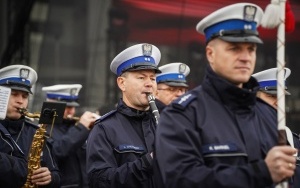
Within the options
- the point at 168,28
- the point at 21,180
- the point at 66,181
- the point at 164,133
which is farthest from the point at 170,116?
the point at 168,28

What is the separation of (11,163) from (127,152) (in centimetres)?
117

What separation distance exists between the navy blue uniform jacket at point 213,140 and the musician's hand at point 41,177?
254 cm

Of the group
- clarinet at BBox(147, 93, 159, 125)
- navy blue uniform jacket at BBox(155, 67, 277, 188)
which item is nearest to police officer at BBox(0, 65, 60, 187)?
clarinet at BBox(147, 93, 159, 125)

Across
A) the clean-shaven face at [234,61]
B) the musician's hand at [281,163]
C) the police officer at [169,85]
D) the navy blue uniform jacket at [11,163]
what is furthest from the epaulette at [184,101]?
the police officer at [169,85]

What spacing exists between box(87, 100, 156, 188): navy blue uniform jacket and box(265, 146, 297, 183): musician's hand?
4.17 ft

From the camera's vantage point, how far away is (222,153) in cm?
310

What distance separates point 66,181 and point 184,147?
162 inches

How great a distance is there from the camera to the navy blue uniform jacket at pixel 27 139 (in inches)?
220

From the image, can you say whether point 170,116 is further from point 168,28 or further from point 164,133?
point 168,28

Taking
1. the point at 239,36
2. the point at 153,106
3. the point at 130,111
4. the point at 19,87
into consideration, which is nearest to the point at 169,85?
the point at 19,87

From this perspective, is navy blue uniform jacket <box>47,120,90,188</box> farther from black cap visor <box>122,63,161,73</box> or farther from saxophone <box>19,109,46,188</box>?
black cap visor <box>122,63,161,73</box>

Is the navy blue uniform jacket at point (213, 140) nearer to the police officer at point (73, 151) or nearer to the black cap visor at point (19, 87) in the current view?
the black cap visor at point (19, 87)

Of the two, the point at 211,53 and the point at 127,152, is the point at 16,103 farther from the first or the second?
the point at 211,53

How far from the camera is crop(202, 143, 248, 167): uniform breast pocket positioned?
3105 millimetres
